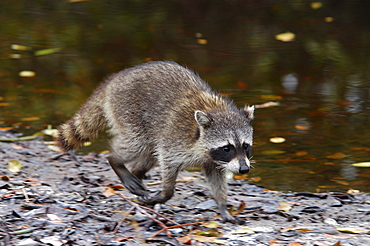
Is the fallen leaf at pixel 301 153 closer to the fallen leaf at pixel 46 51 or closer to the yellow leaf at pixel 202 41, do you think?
the yellow leaf at pixel 202 41

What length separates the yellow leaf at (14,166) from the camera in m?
5.70

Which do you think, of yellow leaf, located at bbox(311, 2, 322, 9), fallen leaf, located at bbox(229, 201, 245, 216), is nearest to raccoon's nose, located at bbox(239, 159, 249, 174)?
fallen leaf, located at bbox(229, 201, 245, 216)

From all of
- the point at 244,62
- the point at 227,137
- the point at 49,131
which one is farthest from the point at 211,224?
the point at 244,62

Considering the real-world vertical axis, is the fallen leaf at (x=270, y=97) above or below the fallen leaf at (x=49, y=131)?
above

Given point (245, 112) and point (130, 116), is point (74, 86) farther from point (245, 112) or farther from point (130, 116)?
point (245, 112)

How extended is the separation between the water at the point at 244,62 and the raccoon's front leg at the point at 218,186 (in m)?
0.93

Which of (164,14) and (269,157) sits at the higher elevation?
(164,14)

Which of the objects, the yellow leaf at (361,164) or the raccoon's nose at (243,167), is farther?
the yellow leaf at (361,164)

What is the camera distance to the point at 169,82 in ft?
17.5

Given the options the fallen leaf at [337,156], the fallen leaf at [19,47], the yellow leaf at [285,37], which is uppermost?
the yellow leaf at [285,37]

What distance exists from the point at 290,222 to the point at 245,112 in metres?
0.95

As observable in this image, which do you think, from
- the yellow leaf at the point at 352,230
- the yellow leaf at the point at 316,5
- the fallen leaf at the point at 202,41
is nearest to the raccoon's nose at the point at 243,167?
the yellow leaf at the point at 352,230

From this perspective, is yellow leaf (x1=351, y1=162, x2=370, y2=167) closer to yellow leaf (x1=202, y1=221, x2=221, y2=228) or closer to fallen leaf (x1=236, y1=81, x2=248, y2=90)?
yellow leaf (x1=202, y1=221, x2=221, y2=228)

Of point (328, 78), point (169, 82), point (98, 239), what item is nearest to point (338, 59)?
point (328, 78)
